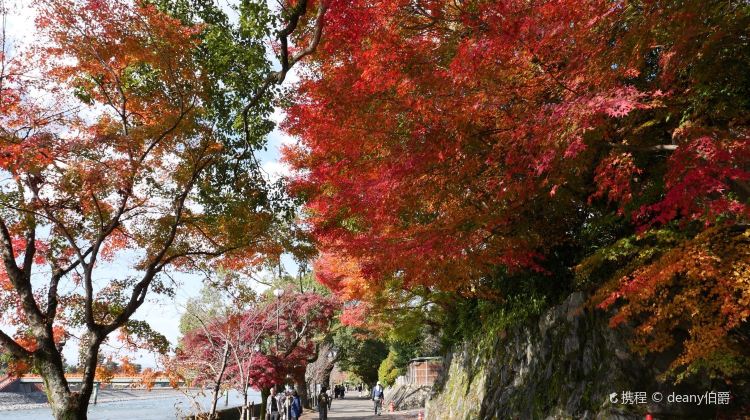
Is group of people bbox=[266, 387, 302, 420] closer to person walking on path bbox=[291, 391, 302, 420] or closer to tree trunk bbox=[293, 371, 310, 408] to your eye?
person walking on path bbox=[291, 391, 302, 420]

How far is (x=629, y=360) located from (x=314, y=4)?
8581 millimetres

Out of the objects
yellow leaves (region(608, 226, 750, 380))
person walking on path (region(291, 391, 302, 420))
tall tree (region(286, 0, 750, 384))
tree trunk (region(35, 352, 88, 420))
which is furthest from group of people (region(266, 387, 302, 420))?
yellow leaves (region(608, 226, 750, 380))

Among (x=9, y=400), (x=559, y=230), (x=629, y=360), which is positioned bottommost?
(x=9, y=400)

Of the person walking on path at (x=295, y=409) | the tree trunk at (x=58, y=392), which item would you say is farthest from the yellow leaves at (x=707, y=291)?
the person walking on path at (x=295, y=409)

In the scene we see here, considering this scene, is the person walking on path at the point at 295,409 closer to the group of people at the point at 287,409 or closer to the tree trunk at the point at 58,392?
the group of people at the point at 287,409

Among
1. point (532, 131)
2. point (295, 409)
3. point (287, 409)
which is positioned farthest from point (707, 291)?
point (287, 409)

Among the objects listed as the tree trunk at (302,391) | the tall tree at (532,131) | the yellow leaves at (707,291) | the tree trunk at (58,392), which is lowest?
the tree trunk at (302,391)

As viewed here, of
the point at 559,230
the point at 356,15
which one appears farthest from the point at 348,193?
the point at 559,230

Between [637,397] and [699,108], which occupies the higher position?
[699,108]

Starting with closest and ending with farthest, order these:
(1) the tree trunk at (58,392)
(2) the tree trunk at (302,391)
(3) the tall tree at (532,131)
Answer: (3) the tall tree at (532,131), (1) the tree trunk at (58,392), (2) the tree trunk at (302,391)

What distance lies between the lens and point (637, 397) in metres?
8.02

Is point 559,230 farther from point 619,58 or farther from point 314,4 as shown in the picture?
point 314,4

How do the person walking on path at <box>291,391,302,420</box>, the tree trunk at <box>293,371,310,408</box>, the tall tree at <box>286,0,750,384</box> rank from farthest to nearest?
1. the tree trunk at <box>293,371,310,408</box>
2. the person walking on path at <box>291,391,302,420</box>
3. the tall tree at <box>286,0,750,384</box>

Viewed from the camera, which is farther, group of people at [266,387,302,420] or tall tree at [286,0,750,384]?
group of people at [266,387,302,420]
